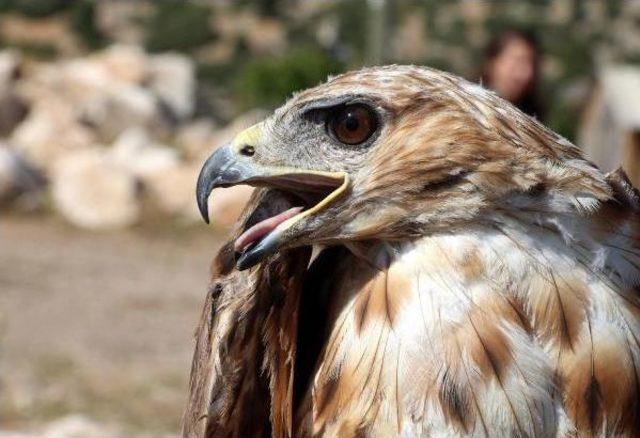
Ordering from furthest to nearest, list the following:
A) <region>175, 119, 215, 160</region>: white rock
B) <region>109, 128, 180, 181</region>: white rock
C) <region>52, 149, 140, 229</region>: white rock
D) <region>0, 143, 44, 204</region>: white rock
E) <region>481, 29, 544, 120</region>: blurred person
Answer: <region>175, 119, 215, 160</region>: white rock < <region>109, 128, 180, 181</region>: white rock < <region>0, 143, 44, 204</region>: white rock < <region>52, 149, 140, 229</region>: white rock < <region>481, 29, 544, 120</region>: blurred person

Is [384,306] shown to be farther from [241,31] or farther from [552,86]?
[241,31]

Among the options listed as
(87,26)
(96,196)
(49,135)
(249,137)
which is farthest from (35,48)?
(249,137)

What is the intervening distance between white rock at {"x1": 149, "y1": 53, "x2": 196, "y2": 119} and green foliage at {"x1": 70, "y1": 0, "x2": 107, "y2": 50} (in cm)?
2060

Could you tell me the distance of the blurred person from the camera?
573 centimetres

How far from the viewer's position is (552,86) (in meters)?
34.8

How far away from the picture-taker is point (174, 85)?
20984 mm

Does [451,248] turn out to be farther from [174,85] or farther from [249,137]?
[174,85]

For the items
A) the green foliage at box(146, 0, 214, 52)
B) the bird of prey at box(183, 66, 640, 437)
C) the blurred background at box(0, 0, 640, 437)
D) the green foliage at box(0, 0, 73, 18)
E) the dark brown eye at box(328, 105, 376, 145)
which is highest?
the green foliage at box(0, 0, 73, 18)

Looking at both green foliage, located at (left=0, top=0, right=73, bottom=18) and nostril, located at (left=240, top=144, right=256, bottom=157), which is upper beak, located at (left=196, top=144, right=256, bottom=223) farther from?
green foliage, located at (left=0, top=0, right=73, bottom=18)

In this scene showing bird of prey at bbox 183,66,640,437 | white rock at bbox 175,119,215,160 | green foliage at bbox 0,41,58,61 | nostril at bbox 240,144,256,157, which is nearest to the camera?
bird of prey at bbox 183,66,640,437

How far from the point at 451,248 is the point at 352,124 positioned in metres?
0.33

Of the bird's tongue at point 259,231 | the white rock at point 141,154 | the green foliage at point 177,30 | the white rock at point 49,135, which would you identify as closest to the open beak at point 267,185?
the bird's tongue at point 259,231

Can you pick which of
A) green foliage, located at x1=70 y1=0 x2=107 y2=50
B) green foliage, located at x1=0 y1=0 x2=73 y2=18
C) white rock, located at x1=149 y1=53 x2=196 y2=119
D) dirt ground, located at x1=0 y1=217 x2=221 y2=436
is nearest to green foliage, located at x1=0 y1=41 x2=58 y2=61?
green foliage, located at x1=70 y1=0 x2=107 y2=50

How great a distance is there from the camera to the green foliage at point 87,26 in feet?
140
